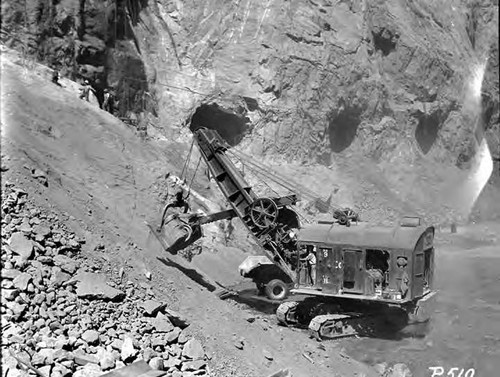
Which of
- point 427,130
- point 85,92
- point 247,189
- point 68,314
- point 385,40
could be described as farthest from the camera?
point 427,130

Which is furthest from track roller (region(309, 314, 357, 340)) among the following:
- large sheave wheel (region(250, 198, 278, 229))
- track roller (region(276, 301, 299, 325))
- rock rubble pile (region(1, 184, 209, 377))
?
rock rubble pile (region(1, 184, 209, 377))

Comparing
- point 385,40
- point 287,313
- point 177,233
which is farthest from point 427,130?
point 177,233

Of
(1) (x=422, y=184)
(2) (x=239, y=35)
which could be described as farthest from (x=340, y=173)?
(2) (x=239, y=35)

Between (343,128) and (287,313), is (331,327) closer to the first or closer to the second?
(287,313)

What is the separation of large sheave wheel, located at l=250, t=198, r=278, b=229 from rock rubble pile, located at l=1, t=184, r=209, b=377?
4693 millimetres

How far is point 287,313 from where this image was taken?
42.7 ft

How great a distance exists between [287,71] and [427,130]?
9181 mm

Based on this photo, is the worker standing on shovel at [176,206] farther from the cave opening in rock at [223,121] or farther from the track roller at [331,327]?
the cave opening in rock at [223,121]

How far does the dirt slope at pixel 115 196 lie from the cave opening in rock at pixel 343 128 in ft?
38.0

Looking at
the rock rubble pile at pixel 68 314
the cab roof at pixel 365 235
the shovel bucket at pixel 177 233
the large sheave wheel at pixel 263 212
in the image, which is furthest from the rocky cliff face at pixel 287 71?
the rock rubble pile at pixel 68 314

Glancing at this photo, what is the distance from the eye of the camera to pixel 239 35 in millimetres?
26500

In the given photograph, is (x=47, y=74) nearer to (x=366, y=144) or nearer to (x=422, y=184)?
(x=366, y=144)

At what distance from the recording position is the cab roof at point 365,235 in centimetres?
1252

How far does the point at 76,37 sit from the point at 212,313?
1281cm
